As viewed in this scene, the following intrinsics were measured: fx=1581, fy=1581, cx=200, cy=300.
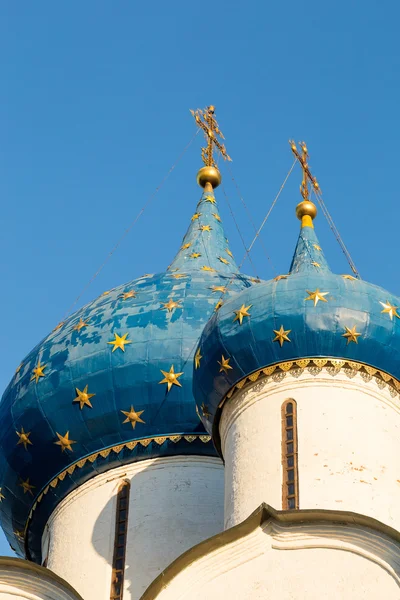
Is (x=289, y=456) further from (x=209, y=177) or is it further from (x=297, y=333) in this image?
(x=209, y=177)

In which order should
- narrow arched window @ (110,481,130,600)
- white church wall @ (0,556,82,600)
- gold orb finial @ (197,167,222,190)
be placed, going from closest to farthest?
white church wall @ (0,556,82,600) → narrow arched window @ (110,481,130,600) → gold orb finial @ (197,167,222,190)

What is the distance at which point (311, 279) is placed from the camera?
39.0 ft

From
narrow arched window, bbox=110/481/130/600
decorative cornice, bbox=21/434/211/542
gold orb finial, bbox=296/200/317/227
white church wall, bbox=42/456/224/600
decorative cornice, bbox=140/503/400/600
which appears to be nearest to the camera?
decorative cornice, bbox=140/503/400/600

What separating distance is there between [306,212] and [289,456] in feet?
11.9

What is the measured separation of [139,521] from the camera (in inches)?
500

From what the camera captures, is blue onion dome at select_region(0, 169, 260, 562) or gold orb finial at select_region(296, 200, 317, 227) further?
gold orb finial at select_region(296, 200, 317, 227)

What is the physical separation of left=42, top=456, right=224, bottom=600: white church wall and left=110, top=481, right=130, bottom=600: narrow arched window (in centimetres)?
3

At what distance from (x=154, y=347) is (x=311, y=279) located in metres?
1.93

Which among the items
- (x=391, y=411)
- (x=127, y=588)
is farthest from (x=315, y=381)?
(x=127, y=588)

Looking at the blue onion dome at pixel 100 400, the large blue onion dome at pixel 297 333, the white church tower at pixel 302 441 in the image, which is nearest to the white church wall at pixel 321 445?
the white church tower at pixel 302 441

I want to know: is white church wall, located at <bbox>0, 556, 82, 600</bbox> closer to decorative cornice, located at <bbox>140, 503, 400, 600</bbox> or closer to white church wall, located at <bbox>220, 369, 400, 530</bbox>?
decorative cornice, located at <bbox>140, 503, 400, 600</bbox>

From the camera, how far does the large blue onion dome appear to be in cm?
1158

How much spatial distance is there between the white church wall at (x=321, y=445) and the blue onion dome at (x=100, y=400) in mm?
1341

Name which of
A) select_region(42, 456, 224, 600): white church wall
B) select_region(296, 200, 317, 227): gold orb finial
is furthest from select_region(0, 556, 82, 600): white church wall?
select_region(296, 200, 317, 227): gold orb finial
